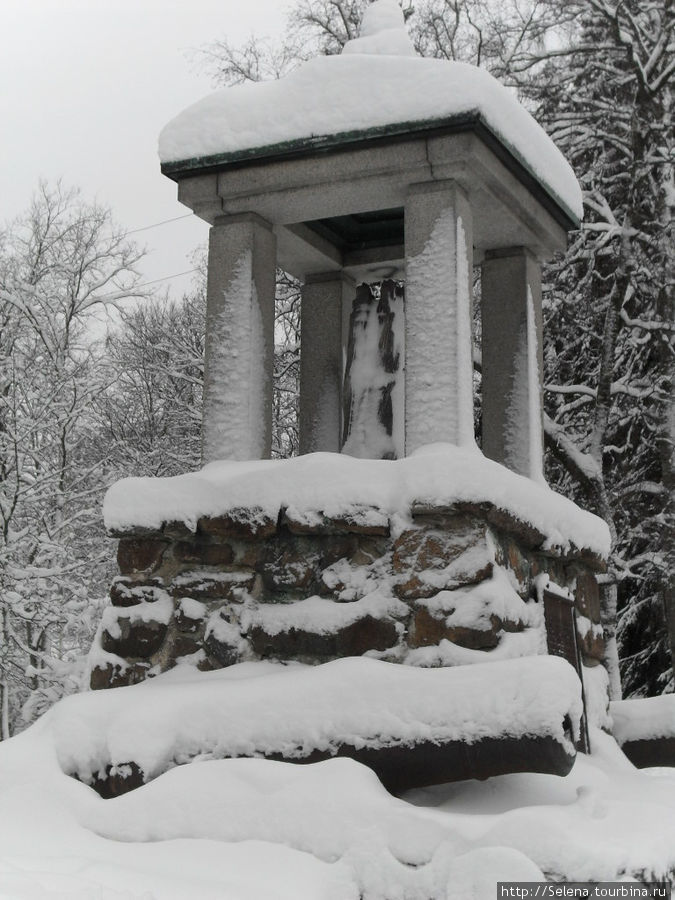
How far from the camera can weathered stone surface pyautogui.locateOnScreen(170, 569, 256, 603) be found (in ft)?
13.3

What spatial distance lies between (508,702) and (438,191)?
2102 millimetres

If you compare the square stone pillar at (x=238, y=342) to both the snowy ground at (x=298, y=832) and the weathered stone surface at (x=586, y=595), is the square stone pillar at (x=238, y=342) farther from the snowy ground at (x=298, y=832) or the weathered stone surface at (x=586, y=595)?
the weathered stone surface at (x=586, y=595)

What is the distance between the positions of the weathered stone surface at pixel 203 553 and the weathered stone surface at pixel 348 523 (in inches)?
12.7

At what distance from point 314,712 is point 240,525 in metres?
0.90

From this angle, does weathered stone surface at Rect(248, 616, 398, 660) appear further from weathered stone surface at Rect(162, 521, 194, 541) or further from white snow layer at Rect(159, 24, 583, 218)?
white snow layer at Rect(159, 24, 583, 218)

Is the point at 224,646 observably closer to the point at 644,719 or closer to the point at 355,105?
the point at 644,719

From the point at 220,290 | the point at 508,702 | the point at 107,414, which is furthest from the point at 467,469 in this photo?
the point at 107,414

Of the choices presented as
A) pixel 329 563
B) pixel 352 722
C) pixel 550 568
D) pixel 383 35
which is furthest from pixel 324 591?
pixel 383 35

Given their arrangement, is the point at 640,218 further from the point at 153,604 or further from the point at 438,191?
the point at 153,604

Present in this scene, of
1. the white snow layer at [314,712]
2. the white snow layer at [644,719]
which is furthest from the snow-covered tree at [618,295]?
the white snow layer at [314,712]

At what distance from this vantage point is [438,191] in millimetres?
4309

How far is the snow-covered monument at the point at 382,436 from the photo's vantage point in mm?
3762

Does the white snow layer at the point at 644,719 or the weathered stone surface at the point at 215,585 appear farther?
the white snow layer at the point at 644,719

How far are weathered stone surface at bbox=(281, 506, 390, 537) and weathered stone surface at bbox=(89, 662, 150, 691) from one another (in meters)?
0.81
